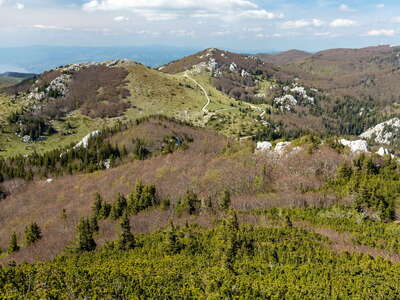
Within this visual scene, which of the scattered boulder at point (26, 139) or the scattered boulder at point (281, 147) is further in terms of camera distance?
the scattered boulder at point (26, 139)

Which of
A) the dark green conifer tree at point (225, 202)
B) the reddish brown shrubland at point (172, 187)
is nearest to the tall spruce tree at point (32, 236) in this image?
the reddish brown shrubland at point (172, 187)

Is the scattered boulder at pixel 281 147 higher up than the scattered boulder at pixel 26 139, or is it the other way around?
the scattered boulder at pixel 281 147

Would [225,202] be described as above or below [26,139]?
above

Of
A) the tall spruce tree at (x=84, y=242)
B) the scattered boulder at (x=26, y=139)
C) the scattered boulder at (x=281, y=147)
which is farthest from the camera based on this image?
the scattered boulder at (x=26, y=139)

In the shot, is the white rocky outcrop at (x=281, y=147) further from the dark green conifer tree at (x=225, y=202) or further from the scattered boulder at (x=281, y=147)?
the dark green conifer tree at (x=225, y=202)

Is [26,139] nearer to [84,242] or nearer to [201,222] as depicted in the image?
[84,242]

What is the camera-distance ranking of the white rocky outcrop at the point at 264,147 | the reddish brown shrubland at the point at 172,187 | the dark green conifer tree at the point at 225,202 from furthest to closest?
the white rocky outcrop at the point at 264,147 → the dark green conifer tree at the point at 225,202 → the reddish brown shrubland at the point at 172,187

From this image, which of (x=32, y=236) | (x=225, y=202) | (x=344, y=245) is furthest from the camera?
(x=32, y=236)

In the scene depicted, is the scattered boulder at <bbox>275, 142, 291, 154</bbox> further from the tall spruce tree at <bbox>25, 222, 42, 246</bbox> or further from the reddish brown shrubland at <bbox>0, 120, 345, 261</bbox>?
the tall spruce tree at <bbox>25, 222, 42, 246</bbox>

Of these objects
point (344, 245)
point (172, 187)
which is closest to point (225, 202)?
point (172, 187)

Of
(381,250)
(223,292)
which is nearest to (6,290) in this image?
(223,292)
